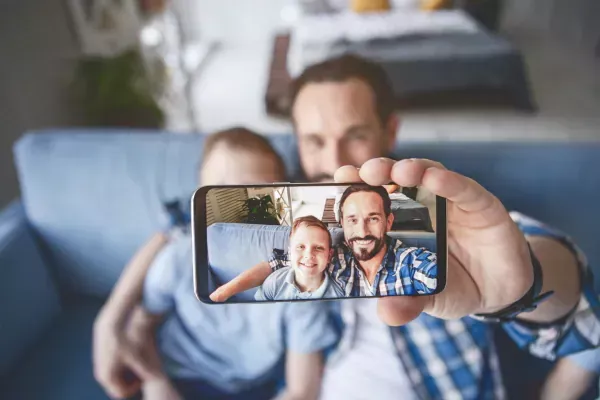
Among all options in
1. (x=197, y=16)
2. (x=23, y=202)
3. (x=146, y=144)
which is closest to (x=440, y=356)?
(x=146, y=144)

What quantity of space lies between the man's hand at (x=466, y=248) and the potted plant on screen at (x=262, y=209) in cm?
5

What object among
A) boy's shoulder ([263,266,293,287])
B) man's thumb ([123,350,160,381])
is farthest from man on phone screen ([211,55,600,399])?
man's thumb ([123,350,160,381])

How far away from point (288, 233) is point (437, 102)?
5.01 ft

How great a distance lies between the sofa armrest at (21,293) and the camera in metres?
0.66

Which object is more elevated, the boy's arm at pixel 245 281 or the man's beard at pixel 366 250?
the man's beard at pixel 366 250

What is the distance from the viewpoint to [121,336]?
64 centimetres

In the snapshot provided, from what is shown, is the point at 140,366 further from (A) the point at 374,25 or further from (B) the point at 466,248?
(A) the point at 374,25

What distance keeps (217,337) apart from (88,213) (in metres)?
0.32

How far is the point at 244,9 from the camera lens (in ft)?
6.18

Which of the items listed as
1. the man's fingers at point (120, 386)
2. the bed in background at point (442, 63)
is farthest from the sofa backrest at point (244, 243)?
the bed in background at point (442, 63)

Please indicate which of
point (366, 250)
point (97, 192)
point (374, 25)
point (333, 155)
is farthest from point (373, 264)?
point (374, 25)

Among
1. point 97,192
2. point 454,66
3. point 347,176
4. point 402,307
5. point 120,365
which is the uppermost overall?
point 347,176

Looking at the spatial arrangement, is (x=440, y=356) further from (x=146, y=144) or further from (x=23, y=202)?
(x=23, y=202)

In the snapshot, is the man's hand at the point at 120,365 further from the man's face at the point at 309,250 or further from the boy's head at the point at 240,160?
the man's face at the point at 309,250
